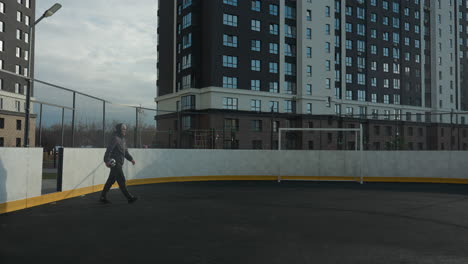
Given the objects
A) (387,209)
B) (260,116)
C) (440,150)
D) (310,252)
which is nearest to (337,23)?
(260,116)

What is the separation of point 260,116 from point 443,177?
29.9 metres

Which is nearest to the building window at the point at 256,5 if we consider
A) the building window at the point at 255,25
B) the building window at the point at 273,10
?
the building window at the point at 255,25

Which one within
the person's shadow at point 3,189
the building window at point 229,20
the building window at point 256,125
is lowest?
the person's shadow at point 3,189

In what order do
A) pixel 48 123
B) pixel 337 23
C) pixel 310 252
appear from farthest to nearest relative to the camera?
pixel 337 23, pixel 48 123, pixel 310 252

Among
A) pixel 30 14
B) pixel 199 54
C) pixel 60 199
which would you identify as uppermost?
pixel 30 14

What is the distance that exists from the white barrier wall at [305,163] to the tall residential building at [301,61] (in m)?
15.7

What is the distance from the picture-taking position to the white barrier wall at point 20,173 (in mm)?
8844

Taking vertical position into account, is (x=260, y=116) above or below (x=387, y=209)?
above

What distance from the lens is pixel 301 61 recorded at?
51156 mm

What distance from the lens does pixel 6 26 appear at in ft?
154

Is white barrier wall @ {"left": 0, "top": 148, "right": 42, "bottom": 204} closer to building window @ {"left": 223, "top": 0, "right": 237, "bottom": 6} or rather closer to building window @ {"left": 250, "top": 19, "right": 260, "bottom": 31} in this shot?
building window @ {"left": 223, "top": 0, "right": 237, "bottom": 6}

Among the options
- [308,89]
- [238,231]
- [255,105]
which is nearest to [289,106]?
[308,89]

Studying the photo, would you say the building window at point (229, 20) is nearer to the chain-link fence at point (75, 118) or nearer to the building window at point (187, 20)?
the building window at point (187, 20)

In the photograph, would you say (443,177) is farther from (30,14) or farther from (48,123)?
(30,14)
